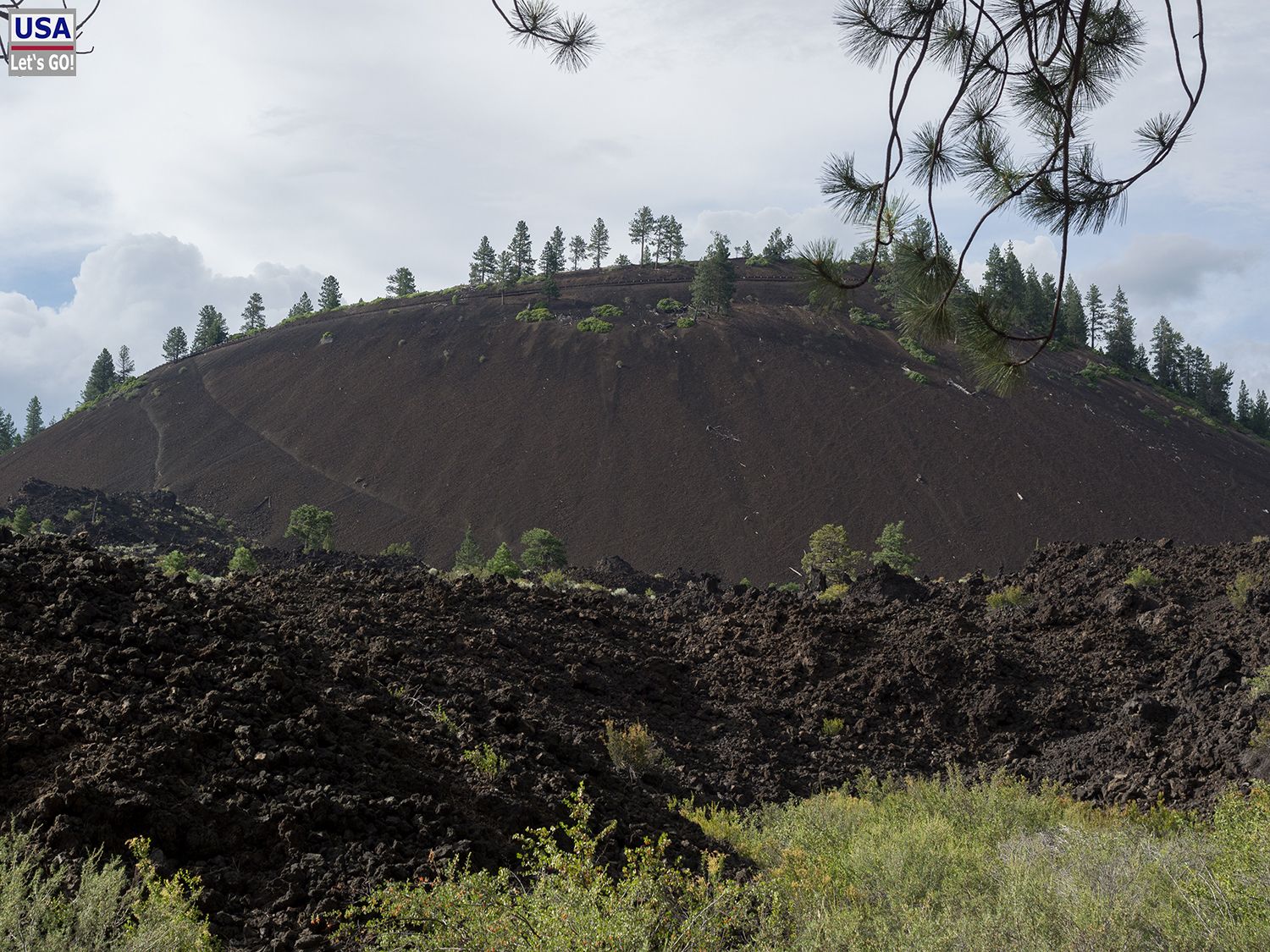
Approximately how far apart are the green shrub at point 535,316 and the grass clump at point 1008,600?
4455 cm

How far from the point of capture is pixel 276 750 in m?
5.25

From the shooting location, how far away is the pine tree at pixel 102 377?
6356 centimetres

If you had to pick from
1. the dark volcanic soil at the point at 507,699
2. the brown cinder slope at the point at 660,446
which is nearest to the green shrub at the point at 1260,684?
the dark volcanic soil at the point at 507,699

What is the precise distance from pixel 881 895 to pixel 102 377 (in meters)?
70.5

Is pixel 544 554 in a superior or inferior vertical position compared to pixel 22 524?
inferior

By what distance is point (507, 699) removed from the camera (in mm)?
8141

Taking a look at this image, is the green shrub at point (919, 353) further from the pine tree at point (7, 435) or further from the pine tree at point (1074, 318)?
the pine tree at point (7, 435)

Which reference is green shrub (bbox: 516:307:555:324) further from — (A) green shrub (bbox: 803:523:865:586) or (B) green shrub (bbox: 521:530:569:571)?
(A) green shrub (bbox: 803:523:865:586)

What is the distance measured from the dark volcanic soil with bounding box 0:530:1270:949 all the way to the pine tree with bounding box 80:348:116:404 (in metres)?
59.1

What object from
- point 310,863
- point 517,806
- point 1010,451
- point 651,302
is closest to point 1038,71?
point 517,806

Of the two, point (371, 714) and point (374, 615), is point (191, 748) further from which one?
point (374, 615)

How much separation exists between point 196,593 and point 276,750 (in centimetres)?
342

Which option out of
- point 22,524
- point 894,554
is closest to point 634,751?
point 894,554

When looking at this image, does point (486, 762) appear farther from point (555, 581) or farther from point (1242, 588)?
point (555, 581)
